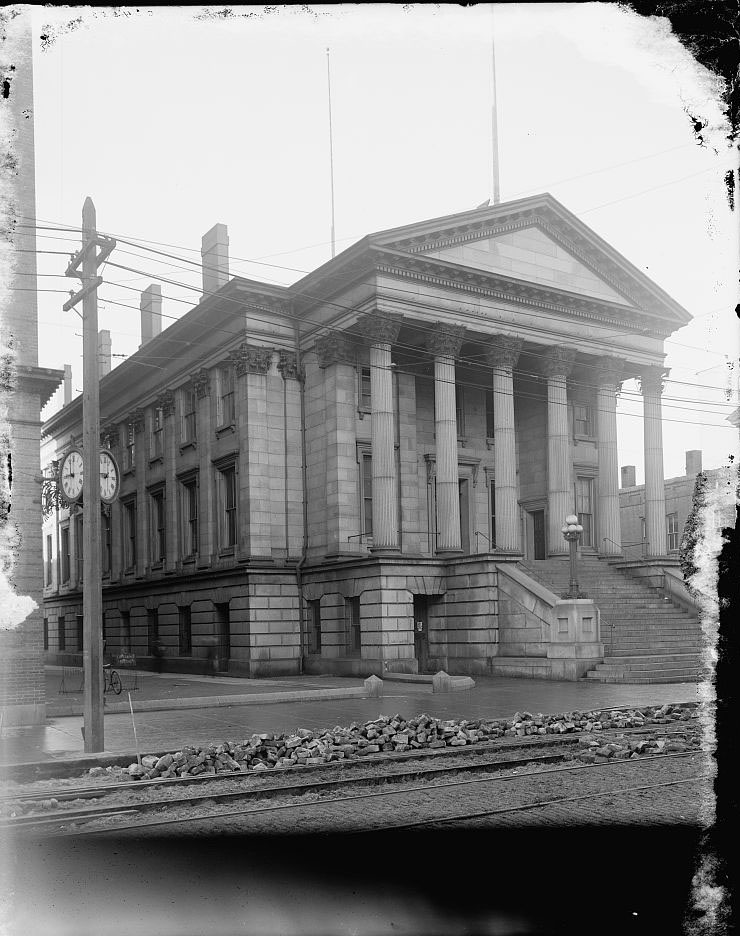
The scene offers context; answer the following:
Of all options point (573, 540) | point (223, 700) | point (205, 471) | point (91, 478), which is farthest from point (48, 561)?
point (91, 478)

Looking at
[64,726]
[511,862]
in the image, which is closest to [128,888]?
[511,862]

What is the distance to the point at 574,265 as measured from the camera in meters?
36.4

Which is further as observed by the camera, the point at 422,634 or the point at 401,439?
the point at 401,439

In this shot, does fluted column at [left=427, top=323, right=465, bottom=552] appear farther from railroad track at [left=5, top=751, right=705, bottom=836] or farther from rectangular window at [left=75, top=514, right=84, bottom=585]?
rectangular window at [left=75, top=514, right=84, bottom=585]

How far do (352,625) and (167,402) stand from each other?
15075mm

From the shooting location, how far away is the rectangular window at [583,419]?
130 ft

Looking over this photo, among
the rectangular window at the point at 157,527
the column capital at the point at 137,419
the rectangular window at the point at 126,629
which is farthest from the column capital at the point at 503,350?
the rectangular window at the point at 126,629

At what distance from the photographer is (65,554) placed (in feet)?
189

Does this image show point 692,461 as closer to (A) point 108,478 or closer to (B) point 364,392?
(B) point 364,392

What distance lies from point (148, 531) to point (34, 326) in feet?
90.1

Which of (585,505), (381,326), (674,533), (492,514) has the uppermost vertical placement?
(381,326)

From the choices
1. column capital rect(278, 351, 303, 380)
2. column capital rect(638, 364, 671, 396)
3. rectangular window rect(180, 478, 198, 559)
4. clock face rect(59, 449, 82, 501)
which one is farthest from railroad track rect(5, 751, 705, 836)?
rectangular window rect(180, 478, 198, 559)

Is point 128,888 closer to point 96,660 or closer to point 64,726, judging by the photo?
point 96,660

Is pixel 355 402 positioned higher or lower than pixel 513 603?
higher
